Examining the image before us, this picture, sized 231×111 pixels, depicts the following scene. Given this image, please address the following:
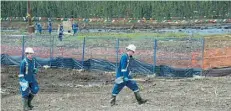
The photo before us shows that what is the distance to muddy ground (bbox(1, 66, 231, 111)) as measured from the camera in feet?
47.3

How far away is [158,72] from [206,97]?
7001 mm

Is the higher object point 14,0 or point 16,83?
point 14,0

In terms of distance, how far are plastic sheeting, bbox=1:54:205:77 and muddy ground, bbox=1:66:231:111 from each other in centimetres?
75

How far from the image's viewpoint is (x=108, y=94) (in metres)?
17.4

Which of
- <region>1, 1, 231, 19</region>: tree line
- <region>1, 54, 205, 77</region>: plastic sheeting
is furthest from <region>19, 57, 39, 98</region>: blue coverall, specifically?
<region>1, 1, 231, 19</region>: tree line

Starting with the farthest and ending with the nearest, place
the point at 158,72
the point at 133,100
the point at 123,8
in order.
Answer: the point at 123,8, the point at 158,72, the point at 133,100

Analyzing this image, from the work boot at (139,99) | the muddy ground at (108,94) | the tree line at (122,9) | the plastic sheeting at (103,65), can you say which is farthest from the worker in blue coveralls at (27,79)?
the tree line at (122,9)

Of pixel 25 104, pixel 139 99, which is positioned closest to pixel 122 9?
pixel 139 99

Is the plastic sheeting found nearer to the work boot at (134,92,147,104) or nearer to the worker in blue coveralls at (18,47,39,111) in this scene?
the work boot at (134,92,147,104)

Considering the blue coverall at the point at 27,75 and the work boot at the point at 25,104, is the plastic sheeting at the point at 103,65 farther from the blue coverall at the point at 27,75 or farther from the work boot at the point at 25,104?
the work boot at the point at 25,104

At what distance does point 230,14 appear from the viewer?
256ft

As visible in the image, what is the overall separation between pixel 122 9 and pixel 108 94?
66714 millimetres

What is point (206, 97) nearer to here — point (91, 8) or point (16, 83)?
point (16, 83)

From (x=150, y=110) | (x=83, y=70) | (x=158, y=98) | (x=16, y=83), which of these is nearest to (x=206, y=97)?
(x=158, y=98)
